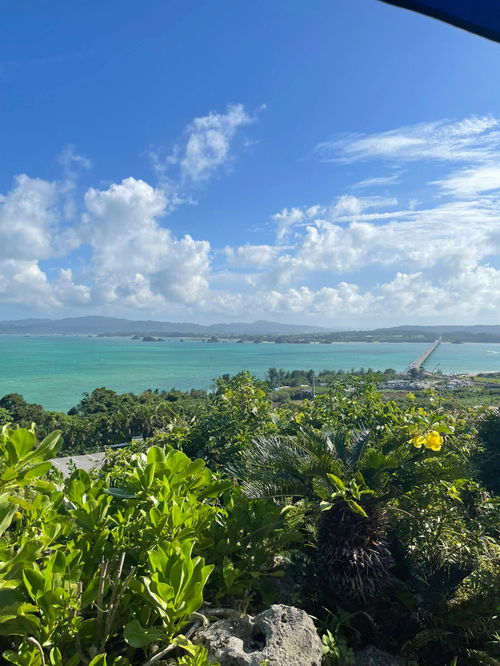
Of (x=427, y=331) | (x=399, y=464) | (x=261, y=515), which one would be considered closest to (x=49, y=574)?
(x=261, y=515)

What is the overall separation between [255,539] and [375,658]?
119 cm

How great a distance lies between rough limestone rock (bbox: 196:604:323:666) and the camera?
1326mm


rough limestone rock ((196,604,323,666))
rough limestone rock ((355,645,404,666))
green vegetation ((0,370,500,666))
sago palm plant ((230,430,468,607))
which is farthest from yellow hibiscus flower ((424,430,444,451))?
rough limestone rock ((196,604,323,666))

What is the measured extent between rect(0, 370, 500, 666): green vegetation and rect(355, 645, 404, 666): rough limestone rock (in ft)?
0.23

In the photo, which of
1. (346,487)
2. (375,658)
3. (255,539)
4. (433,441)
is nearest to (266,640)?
(255,539)

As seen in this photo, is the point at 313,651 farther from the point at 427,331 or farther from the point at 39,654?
the point at 427,331

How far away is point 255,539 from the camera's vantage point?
5.65ft

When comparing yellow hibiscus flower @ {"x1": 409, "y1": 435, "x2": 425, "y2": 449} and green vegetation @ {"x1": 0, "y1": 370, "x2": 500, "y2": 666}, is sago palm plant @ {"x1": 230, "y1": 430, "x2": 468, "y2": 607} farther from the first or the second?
yellow hibiscus flower @ {"x1": 409, "y1": 435, "x2": 425, "y2": 449}

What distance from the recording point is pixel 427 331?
154000 mm

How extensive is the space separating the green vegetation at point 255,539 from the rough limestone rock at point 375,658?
0.07 meters

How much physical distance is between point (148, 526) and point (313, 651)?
78 cm

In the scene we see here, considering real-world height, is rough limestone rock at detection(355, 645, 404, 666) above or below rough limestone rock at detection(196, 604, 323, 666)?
below

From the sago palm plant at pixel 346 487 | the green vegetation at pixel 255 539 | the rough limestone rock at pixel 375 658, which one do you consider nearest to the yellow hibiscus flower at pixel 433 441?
the green vegetation at pixel 255 539

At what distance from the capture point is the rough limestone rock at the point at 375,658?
83.3 inches
